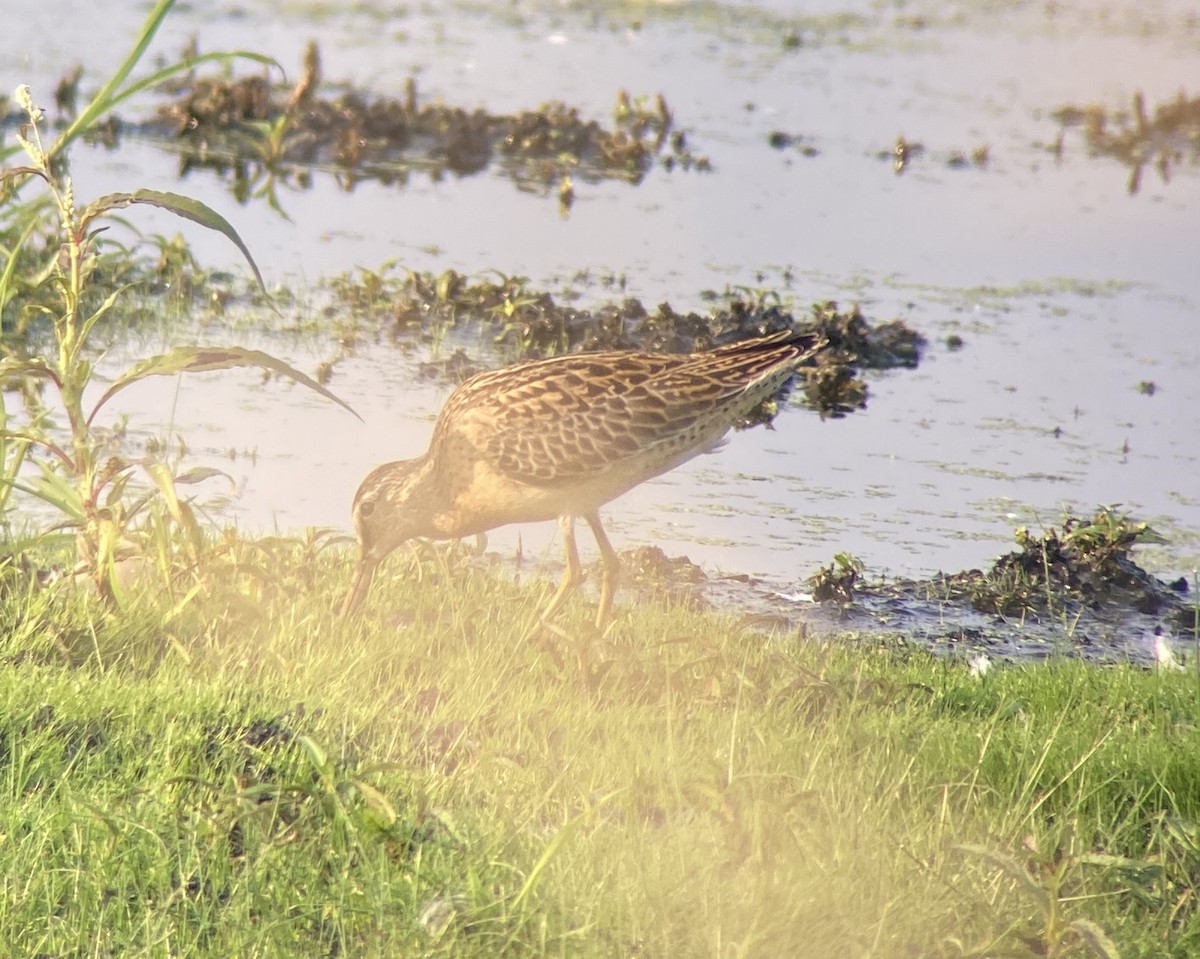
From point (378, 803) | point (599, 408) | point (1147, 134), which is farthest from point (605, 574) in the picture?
point (1147, 134)

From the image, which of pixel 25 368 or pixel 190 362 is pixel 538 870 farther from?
pixel 25 368

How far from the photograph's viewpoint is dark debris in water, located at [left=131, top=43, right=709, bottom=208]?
15070mm

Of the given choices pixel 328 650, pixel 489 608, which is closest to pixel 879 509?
pixel 489 608

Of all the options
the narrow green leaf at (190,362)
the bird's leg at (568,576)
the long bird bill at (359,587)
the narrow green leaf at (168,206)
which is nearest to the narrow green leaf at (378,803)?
the narrow green leaf at (190,362)

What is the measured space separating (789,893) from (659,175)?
11.6 meters

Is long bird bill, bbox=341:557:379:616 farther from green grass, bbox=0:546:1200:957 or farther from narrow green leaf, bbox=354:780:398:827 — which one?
narrow green leaf, bbox=354:780:398:827

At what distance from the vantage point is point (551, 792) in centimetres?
511

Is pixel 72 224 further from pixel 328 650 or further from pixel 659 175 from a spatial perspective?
pixel 659 175

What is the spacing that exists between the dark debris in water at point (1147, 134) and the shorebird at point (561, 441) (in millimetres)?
10595

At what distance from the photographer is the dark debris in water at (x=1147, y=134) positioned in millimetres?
16875

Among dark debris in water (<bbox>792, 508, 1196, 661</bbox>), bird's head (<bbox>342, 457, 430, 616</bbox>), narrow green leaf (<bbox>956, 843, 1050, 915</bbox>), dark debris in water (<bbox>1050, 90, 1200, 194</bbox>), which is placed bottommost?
dark debris in water (<bbox>792, 508, 1196, 661</bbox>)

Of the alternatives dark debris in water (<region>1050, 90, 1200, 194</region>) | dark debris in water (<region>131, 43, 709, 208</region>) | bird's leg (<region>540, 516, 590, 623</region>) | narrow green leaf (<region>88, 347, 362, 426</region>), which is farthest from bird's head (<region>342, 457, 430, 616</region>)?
dark debris in water (<region>1050, 90, 1200, 194</region>)

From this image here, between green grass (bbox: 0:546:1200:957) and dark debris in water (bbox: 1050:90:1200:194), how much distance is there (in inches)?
437

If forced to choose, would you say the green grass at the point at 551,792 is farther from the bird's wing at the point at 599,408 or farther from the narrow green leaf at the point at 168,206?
the narrow green leaf at the point at 168,206
